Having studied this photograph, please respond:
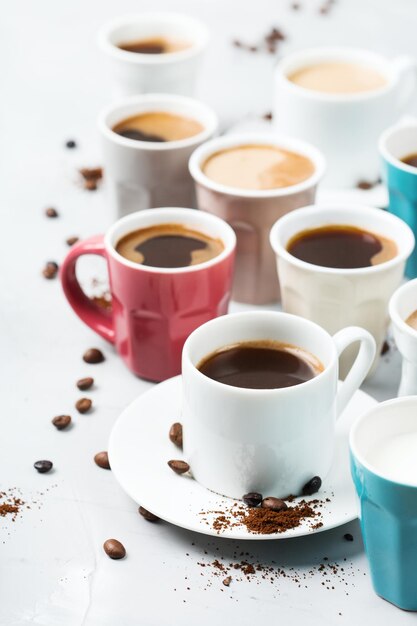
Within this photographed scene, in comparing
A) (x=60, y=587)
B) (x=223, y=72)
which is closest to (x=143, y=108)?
(x=223, y=72)

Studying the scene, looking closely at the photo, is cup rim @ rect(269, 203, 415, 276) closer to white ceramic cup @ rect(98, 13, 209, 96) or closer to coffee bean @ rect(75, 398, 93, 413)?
coffee bean @ rect(75, 398, 93, 413)

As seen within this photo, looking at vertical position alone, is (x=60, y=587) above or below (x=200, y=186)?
below

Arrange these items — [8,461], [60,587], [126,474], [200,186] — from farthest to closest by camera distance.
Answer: [200,186], [8,461], [126,474], [60,587]

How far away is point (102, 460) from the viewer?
1930mm

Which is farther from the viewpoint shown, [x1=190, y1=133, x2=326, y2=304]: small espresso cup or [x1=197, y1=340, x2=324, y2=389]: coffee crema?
[x1=190, y1=133, x2=326, y2=304]: small espresso cup

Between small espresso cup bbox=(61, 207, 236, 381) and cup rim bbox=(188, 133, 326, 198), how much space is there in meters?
0.11

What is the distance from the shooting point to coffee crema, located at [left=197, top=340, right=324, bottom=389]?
1.78m

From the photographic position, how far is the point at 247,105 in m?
3.27

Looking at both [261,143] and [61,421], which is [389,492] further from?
[261,143]

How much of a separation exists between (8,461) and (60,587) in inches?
13.1

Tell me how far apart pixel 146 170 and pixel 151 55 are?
63 cm

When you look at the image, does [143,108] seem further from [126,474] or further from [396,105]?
[126,474]

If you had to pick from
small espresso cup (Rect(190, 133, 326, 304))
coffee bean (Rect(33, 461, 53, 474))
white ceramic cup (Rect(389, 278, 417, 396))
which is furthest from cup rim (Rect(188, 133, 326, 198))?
coffee bean (Rect(33, 461, 53, 474))

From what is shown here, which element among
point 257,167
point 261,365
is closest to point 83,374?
point 261,365
